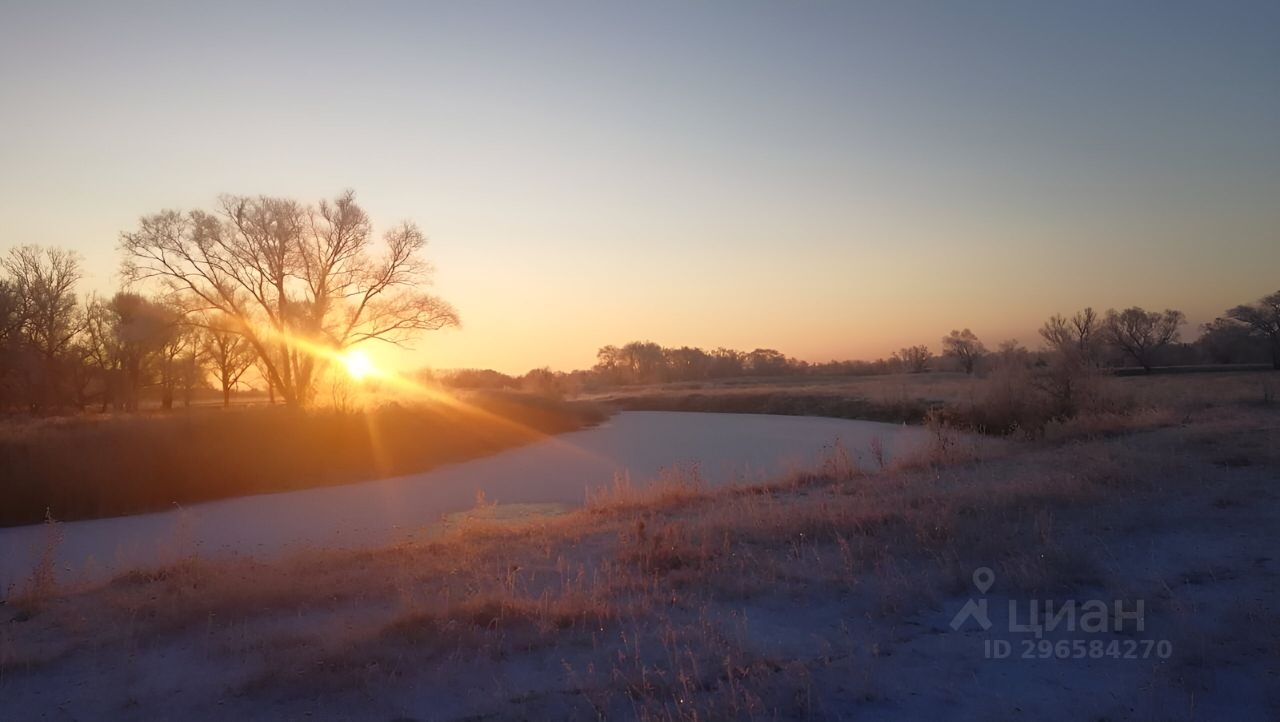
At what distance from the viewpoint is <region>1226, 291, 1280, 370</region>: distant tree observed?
4350 centimetres

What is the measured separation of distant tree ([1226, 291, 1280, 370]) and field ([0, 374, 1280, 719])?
46898 millimetres

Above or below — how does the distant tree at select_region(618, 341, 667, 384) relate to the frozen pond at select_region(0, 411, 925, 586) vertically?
above

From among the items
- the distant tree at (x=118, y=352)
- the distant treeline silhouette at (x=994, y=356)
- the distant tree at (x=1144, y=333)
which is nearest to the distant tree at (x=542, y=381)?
the distant treeline silhouette at (x=994, y=356)

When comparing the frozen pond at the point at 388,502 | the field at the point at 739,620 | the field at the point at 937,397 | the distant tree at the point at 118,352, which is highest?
the distant tree at the point at 118,352

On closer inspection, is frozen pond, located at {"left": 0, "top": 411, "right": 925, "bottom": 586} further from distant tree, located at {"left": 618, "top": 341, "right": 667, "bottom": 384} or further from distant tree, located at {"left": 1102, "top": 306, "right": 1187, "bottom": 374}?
distant tree, located at {"left": 618, "top": 341, "right": 667, "bottom": 384}

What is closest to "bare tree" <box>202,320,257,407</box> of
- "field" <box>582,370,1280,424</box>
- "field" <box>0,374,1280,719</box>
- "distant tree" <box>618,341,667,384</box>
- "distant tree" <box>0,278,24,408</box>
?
"distant tree" <box>0,278,24,408</box>

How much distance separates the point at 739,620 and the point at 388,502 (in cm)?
1182

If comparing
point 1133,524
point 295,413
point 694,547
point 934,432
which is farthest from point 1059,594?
point 295,413

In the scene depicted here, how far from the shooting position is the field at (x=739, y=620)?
4.01m

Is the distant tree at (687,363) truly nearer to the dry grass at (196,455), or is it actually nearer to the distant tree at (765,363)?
the distant tree at (765,363)

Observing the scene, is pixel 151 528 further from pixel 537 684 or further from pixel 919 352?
pixel 919 352

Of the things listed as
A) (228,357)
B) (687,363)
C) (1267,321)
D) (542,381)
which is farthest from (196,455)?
(687,363)

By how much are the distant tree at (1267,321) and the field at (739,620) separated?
46.9 metres

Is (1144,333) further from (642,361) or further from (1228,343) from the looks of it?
(642,361)
